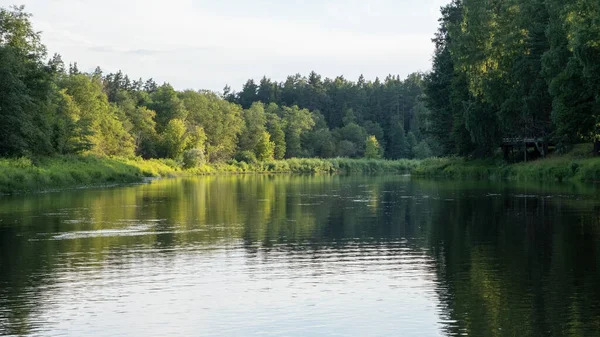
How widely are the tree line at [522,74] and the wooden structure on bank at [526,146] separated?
1.90 ft

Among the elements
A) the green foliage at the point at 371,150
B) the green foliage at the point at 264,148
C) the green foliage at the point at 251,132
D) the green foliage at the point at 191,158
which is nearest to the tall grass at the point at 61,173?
the green foliage at the point at 191,158

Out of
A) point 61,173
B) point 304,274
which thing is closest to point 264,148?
point 61,173

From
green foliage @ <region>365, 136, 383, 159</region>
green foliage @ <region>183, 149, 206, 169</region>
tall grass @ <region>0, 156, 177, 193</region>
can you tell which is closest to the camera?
tall grass @ <region>0, 156, 177, 193</region>

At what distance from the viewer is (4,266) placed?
2053cm

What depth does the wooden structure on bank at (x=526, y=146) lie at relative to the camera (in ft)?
250

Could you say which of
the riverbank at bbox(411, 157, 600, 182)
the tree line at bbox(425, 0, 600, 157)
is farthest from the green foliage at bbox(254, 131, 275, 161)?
the tree line at bbox(425, 0, 600, 157)

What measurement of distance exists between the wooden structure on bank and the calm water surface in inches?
1628

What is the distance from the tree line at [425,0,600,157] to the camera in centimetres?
5981

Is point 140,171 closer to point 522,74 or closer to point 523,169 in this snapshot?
point 523,169

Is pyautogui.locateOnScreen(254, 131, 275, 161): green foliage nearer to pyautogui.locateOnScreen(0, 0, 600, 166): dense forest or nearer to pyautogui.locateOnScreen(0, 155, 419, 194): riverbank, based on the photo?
pyautogui.locateOnScreen(0, 155, 419, 194): riverbank

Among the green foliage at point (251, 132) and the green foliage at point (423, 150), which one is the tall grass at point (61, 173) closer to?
the green foliage at point (251, 132)

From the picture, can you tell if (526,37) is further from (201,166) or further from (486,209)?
(201,166)

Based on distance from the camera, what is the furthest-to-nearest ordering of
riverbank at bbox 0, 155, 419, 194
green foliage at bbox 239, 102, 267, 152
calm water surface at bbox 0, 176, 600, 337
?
1. green foliage at bbox 239, 102, 267, 152
2. riverbank at bbox 0, 155, 419, 194
3. calm water surface at bbox 0, 176, 600, 337

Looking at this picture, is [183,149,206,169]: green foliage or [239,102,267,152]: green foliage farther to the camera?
[239,102,267,152]: green foliage
